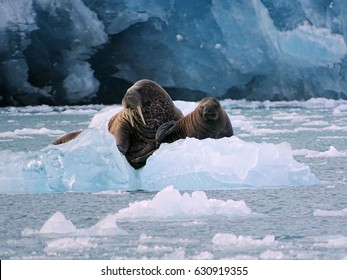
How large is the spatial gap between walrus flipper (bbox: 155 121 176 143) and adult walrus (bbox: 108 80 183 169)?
0.06m

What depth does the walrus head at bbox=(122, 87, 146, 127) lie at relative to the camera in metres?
5.88

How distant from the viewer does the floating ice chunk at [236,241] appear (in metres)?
3.99

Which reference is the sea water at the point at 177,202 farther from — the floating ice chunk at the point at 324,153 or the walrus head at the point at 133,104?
the walrus head at the point at 133,104

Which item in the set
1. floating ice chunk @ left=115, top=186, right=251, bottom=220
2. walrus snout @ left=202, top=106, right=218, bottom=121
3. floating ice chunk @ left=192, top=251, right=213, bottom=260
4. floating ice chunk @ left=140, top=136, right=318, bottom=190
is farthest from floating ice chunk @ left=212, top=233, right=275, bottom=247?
walrus snout @ left=202, top=106, right=218, bottom=121

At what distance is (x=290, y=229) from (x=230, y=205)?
14.4 inches

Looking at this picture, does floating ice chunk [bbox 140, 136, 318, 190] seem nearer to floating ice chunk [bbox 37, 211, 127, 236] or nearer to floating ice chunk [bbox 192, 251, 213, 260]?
floating ice chunk [bbox 37, 211, 127, 236]

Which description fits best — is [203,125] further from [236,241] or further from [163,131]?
[236,241]

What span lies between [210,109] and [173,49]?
7.07 m

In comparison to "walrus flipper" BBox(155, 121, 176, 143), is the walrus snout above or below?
above

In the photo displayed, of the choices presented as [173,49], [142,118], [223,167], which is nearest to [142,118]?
[142,118]

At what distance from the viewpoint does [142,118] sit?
5.85 m

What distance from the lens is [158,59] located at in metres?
12.6

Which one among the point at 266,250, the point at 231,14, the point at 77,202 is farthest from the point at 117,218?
the point at 231,14

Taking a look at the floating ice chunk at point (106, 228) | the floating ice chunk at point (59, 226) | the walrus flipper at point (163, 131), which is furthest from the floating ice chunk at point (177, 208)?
the walrus flipper at point (163, 131)
